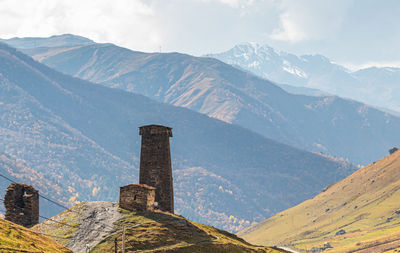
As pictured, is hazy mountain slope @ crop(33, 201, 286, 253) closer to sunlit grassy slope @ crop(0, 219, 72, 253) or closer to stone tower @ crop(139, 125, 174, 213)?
sunlit grassy slope @ crop(0, 219, 72, 253)

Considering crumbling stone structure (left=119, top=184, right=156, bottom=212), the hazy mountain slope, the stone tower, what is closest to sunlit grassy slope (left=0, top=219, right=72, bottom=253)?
the hazy mountain slope

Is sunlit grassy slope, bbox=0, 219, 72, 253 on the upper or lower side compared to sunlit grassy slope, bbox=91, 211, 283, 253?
lower

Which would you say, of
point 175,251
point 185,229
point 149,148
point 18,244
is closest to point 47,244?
point 18,244

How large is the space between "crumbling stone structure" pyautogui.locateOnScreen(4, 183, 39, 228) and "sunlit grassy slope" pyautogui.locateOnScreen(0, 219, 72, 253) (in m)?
20.7

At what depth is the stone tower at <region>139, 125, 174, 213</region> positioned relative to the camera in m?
89.2

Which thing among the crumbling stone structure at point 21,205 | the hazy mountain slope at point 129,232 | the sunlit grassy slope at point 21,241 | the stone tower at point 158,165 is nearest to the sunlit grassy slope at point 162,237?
the hazy mountain slope at point 129,232

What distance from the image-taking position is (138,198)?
75.8m

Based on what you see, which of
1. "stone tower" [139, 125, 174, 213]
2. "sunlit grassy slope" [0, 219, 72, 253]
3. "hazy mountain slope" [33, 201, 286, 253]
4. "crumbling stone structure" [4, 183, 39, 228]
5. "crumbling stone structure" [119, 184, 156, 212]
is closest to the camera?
"sunlit grassy slope" [0, 219, 72, 253]

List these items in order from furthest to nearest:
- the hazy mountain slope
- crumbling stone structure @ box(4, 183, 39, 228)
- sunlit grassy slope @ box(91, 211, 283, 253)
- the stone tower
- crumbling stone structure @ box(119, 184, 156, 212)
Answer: the stone tower
crumbling stone structure @ box(4, 183, 39, 228)
crumbling stone structure @ box(119, 184, 156, 212)
the hazy mountain slope
sunlit grassy slope @ box(91, 211, 283, 253)

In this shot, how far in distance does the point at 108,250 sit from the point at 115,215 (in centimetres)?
843

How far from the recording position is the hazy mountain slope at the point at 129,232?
222 ft

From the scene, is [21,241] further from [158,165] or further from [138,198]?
[158,165]

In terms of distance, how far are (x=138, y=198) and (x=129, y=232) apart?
746 centimetres

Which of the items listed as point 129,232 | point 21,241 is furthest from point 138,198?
point 21,241
